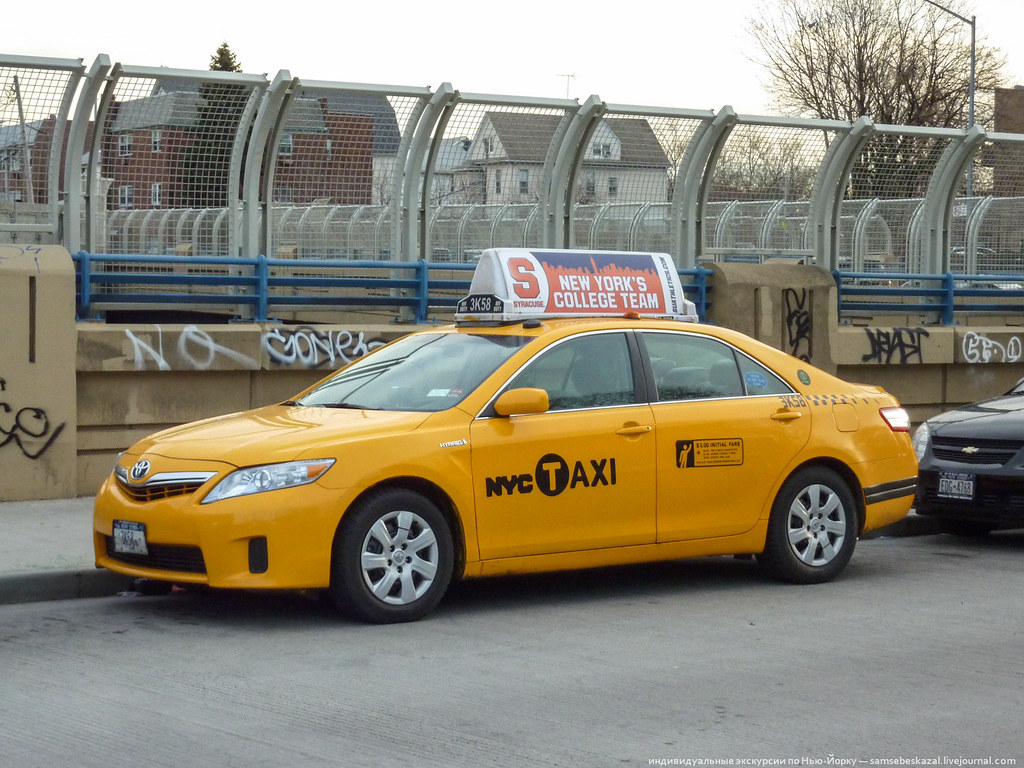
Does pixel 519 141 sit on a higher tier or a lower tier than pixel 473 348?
higher

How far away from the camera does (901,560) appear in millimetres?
9195

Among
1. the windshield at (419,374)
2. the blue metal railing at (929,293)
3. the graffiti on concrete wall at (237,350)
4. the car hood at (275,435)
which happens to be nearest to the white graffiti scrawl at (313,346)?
the graffiti on concrete wall at (237,350)

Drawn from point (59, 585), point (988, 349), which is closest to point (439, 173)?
point (59, 585)

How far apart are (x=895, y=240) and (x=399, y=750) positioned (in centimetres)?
1137

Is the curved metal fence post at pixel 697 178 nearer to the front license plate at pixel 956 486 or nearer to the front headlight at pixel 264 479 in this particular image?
the front license plate at pixel 956 486

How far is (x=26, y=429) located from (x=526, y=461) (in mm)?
4719

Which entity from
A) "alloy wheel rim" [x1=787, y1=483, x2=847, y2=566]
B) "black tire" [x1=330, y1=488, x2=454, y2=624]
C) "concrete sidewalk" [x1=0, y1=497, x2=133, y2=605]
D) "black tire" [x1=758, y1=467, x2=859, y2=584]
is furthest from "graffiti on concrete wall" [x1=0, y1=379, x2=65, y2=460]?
"alloy wheel rim" [x1=787, y1=483, x2=847, y2=566]

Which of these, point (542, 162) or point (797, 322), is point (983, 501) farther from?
point (542, 162)

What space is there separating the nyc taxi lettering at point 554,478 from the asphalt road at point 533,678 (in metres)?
0.65

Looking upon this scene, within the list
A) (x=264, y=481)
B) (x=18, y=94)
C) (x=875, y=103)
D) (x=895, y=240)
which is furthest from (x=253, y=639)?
(x=875, y=103)

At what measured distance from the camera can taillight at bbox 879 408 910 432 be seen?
27.5ft

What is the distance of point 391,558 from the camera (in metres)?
6.63

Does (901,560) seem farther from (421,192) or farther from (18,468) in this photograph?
(18,468)

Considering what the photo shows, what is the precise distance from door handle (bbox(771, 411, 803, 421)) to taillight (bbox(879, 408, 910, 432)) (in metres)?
0.74
